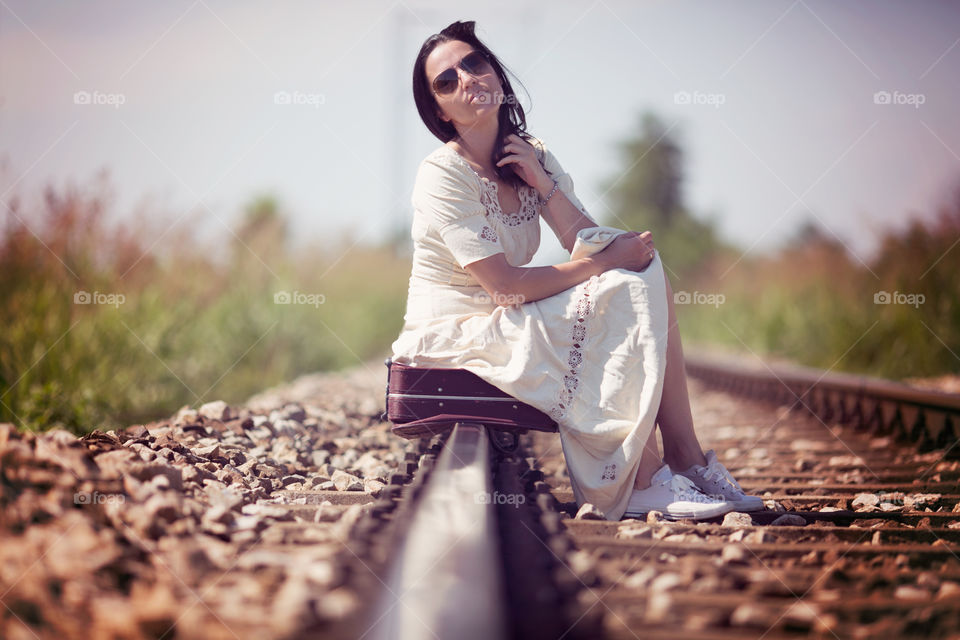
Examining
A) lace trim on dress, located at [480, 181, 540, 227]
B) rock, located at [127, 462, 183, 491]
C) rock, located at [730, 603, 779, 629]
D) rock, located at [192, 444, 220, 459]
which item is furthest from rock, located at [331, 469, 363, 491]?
rock, located at [730, 603, 779, 629]

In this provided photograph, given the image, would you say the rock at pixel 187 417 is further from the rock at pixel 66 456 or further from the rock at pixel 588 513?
the rock at pixel 588 513

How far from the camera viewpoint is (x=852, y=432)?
4.95 m

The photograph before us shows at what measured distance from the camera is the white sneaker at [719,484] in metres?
2.47

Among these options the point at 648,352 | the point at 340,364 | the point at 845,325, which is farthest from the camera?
the point at 340,364

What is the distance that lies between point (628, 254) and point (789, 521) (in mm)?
911

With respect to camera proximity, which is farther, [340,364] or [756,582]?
[340,364]

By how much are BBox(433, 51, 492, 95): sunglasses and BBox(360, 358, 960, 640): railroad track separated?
1.16 metres

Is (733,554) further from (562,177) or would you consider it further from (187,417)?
(187,417)

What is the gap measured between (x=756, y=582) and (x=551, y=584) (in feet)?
1.56

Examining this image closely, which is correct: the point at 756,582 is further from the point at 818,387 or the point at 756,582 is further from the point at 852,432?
the point at 818,387

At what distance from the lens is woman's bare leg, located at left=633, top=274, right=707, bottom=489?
254cm

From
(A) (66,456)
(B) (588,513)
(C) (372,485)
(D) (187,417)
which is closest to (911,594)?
(B) (588,513)

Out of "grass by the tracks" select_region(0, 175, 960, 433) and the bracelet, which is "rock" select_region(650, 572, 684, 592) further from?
"grass by the tracks" select_region(0, 175, 960, 433)

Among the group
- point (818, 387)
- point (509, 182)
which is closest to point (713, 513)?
point (509, 182)
